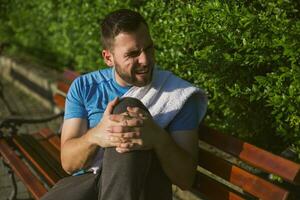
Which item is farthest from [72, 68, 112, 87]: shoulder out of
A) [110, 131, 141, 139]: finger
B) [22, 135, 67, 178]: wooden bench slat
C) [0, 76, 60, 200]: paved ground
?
[0, 76, 60, 200]: paved ground

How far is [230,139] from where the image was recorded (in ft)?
9.14

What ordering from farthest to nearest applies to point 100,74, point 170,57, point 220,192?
point 170,57
point 100,74
point 220,192

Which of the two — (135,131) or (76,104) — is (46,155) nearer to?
(76,104)

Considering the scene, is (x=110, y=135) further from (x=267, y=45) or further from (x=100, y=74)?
(x=267, y=45)

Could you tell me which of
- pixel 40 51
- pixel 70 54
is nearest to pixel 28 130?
pixel 70 54

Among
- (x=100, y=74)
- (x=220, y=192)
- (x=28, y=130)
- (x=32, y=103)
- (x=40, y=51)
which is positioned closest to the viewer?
(x=220, y=192)

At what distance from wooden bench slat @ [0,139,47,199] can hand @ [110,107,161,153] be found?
96 centimetres

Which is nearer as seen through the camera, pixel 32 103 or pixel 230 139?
pixel 230 139

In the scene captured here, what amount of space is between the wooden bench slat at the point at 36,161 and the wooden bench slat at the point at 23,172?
2.7 inches

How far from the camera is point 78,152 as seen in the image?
290 cm

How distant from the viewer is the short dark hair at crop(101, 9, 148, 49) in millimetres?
2867

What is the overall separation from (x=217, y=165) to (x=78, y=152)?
837 millimetres

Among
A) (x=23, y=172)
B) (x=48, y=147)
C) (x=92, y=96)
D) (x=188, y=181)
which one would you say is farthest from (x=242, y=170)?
(x=48, y=147)

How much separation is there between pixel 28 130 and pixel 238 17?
12.5 feet
